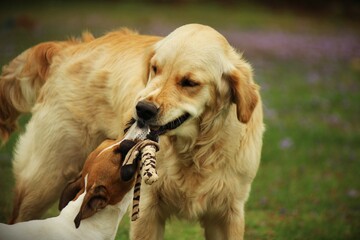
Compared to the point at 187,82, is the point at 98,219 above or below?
below

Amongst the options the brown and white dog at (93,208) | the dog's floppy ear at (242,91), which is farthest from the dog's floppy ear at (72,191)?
the dog's floppy ear at (242,91)

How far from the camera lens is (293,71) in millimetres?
16766

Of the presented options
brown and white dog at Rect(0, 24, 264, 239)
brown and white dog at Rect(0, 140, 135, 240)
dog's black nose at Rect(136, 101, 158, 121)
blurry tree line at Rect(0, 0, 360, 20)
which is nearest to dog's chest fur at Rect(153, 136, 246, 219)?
brown and white dog at Rect(0, 24, 264, 239)

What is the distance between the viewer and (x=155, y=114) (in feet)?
16.1

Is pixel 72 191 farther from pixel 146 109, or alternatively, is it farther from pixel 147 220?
pixel 146 109

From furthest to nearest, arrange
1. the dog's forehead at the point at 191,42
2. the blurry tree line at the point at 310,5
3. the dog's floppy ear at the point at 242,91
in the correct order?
the blurry tree line at the point at 310,5 < the dog's floppy ear at the point at 242,91 < the dog's forehead at the point at 191,42

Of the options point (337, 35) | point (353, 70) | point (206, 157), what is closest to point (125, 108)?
point (206, 157)

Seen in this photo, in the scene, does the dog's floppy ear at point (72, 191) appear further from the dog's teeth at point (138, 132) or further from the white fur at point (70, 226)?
the dog's teeth at point (138, 132)

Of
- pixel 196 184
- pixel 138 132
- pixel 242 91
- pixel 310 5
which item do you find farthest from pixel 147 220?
pixel 310 5

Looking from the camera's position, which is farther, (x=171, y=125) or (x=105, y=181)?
(x=171, y=125)

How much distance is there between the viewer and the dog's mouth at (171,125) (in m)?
5.10

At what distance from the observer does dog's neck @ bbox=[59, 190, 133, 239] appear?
5.06m

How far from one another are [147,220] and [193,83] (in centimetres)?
129

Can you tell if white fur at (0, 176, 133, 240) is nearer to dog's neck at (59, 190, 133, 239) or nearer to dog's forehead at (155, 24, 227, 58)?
dog's neck at (59, 190, 133, 239)
